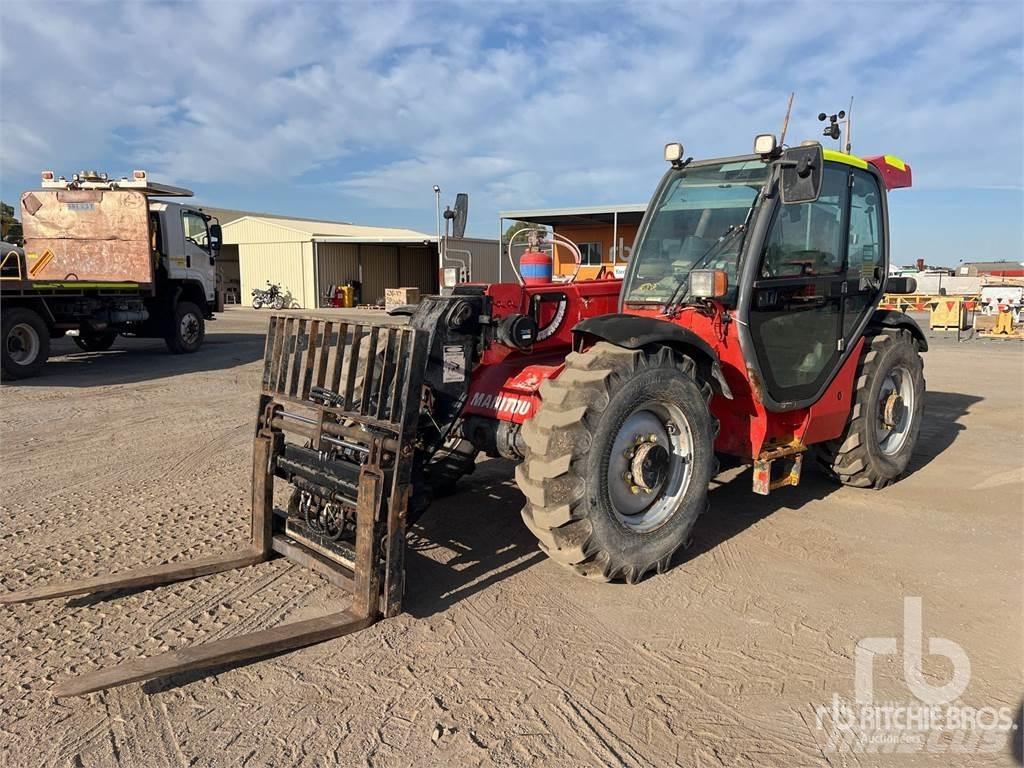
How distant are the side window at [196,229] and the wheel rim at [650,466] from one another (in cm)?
1312

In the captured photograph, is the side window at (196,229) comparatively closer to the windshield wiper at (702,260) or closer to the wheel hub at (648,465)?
the windshield wiper at (702,260)

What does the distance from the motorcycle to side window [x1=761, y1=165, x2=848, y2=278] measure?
29.7m

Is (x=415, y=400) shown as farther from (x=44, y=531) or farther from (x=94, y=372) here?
(x=94, y=372)

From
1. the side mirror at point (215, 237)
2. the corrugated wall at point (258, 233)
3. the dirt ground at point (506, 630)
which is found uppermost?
the corrugated wall at point (258, 233)

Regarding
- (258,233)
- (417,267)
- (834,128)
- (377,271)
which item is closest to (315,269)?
(377,271)

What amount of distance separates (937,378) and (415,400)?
448 inches

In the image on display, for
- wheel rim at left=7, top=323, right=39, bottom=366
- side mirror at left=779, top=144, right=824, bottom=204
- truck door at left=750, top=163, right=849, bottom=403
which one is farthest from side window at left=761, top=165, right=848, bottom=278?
wheel rim at left=7, top=323, right=39, bottom=366

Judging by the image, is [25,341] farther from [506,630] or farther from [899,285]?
[899,285]

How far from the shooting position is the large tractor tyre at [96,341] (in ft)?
43.1

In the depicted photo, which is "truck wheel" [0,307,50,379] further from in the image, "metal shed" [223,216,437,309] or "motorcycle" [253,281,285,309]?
"motorcycle" [253,281,285,309]

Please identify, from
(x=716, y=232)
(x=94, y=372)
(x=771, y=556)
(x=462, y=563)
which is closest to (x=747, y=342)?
(x=716, y=232)

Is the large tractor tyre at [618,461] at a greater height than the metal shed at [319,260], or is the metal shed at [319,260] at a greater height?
the metal shed at [319,260]

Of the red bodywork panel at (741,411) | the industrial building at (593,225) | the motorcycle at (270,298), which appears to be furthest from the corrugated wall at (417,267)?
the red bodywork panel at (741,411)

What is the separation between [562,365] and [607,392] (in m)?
0.73
